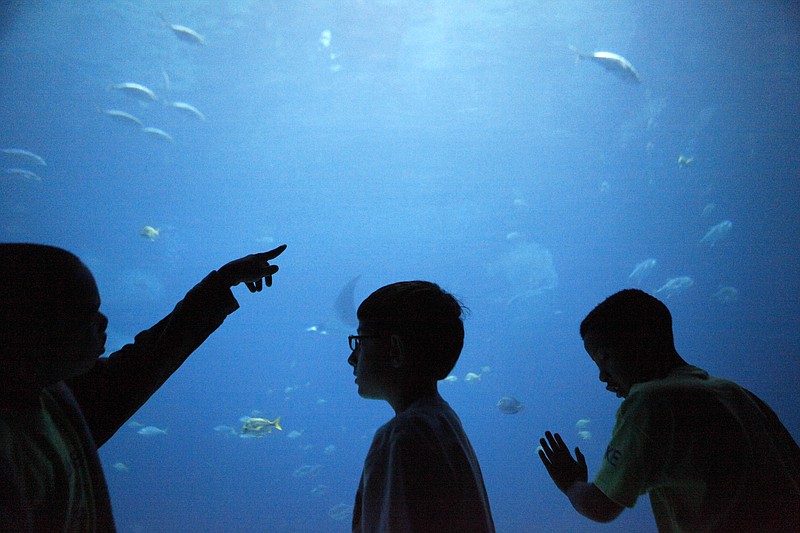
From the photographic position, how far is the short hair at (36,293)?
948 millimetres

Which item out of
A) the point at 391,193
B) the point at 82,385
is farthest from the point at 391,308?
the point at 391,193

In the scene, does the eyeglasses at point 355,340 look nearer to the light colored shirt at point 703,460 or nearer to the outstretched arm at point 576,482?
the outstretched arm at point 576,482

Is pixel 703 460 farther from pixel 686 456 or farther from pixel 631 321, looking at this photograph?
pixel 631 321

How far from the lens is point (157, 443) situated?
163 ft

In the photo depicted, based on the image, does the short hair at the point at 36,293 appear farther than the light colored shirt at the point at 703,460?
No

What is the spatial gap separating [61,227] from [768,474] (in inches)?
1813

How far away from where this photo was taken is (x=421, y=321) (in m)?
1.37

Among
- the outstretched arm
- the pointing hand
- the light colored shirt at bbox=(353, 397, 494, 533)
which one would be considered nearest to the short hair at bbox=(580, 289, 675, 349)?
the outstretched arm

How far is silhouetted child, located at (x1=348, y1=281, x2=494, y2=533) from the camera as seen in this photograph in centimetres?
104

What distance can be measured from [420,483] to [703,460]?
0.94 m

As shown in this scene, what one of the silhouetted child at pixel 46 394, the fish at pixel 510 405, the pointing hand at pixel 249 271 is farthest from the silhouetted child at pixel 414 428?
the fish at pixel 510 405

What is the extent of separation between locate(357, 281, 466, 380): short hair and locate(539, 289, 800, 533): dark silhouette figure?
0.60m

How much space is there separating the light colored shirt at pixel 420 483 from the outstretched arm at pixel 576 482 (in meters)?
0.46

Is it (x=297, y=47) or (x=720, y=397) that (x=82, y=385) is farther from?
(x=297, y=47)
